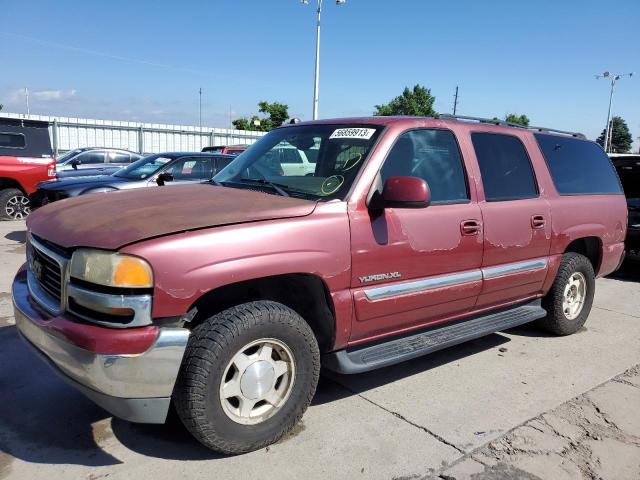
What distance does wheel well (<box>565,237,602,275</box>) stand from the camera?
4.92m

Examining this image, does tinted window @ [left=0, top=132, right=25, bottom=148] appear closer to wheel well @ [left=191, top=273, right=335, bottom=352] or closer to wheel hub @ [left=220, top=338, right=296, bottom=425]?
wheel well @ [left=191, top=273, right=335, bottom=352]

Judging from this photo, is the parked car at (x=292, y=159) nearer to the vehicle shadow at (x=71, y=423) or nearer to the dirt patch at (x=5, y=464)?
the vehicle shadow at (x=71, y=423)

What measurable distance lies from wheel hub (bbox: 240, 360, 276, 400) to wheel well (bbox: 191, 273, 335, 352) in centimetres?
35

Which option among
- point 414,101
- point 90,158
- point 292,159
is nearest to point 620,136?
point 414,101

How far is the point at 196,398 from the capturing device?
8.18 feet

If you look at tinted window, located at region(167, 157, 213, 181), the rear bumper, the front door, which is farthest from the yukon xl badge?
tinted window, located at region(167, 157, 213, 181)

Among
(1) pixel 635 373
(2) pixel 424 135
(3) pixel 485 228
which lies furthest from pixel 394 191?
(1) pixel 635 373

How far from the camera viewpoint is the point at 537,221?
4180 millimetres

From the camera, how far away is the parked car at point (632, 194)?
7.51 meters

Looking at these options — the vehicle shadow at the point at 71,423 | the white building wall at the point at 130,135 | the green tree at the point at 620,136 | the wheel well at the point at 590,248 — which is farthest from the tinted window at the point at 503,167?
the green tree at the point at 620,136

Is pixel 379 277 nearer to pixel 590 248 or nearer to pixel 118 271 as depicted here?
pixel 118 271

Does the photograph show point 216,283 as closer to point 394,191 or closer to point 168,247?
point 168,247

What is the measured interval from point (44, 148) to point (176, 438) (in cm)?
938

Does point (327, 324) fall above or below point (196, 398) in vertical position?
above
